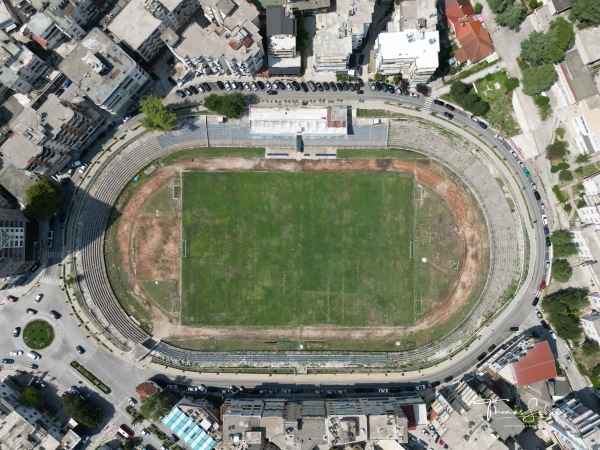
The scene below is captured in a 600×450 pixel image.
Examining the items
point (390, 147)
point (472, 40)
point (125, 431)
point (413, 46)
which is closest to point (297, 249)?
point (390, 147)

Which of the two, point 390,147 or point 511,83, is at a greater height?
point 511,83

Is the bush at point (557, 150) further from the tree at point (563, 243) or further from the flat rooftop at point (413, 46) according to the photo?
the flat rooftop at point (413, 46)

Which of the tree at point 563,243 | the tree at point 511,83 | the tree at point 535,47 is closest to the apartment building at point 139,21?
the tree at point 511,83

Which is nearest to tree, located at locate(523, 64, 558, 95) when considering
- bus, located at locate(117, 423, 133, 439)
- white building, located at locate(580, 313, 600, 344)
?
white building, located at locate(580, 313, 600, 344)

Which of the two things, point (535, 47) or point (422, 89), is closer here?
point (535, 47)

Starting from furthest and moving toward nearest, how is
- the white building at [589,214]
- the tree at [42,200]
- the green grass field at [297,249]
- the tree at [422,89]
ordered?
1. the green grass field at [297,249]
2. the tree at [422,89]
3. the white building at [589,214]
4. the tree at [42,200]

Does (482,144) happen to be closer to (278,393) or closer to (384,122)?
(384,122)

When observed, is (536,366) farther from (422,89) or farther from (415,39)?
(415,39)
